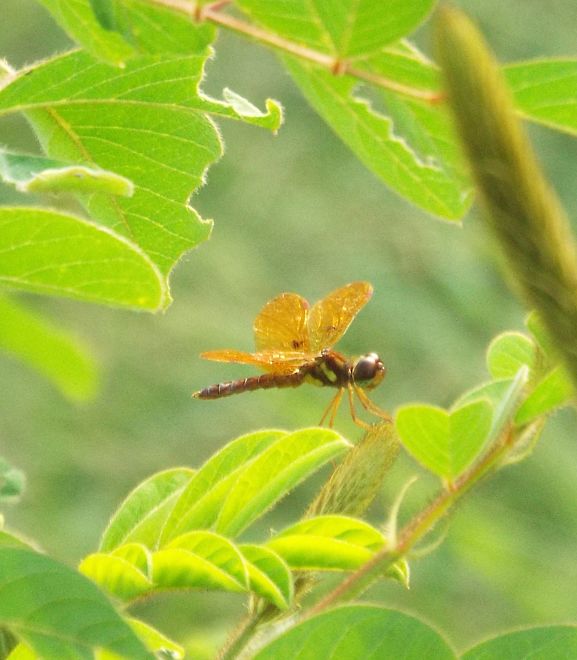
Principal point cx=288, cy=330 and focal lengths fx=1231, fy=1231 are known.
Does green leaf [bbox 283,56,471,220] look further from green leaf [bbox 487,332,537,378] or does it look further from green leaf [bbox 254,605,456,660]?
green leaf [bbox 254,605,456,660]

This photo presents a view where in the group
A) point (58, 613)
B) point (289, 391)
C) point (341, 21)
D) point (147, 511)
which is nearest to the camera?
point (58, 613)

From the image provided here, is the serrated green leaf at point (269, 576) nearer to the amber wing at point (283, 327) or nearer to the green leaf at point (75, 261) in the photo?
the green leaf at point (75, 261)

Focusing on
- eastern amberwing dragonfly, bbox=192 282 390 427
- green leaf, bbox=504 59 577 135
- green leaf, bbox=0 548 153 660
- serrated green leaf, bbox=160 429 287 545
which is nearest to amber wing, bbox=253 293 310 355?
eastern amberwing dragonfly, bbox=192 282 390 427

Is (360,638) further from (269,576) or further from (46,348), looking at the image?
(46,348)

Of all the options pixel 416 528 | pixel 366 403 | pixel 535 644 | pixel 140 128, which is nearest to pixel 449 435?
pixel 416 528

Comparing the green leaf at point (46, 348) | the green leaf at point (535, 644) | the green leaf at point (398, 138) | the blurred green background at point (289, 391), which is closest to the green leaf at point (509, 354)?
the green leaf at point (398, 138)

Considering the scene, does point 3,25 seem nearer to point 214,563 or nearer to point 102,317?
point 102,317
